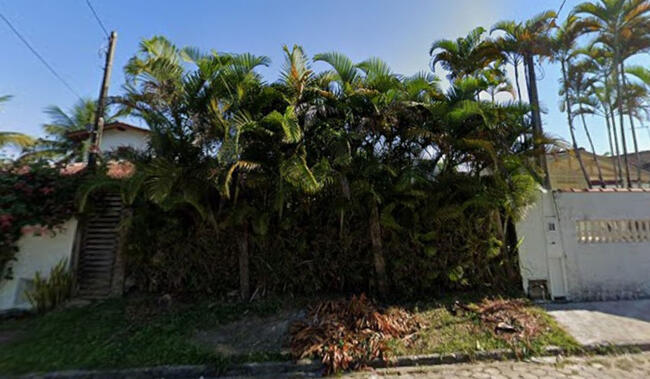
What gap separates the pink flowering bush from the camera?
535cm

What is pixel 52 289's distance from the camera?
5.36 meters

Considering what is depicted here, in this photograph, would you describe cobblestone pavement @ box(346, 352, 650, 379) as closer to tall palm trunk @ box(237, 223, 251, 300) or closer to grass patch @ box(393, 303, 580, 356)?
grass patch @ box(393, 303, 580, 356)

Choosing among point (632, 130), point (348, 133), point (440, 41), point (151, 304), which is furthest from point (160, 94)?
point (632, 130)

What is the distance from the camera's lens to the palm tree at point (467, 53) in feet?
19.0

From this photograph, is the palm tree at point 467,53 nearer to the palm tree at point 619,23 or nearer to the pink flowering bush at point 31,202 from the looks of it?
the palm tree at point 619,23

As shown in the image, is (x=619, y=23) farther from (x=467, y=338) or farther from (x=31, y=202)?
(x=31, y=202)

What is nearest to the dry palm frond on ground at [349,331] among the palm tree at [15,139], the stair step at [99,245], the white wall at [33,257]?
the stair step at [99,245]

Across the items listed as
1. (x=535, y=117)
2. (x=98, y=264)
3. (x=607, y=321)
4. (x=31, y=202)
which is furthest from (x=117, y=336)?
(x=535, y=117)

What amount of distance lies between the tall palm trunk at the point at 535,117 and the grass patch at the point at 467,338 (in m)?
2.72

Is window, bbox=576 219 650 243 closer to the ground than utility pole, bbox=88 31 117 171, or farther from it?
closer to the ground

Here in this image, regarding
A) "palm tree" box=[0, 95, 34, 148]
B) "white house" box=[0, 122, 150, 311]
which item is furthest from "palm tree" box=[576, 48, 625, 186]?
"palm tree" box=[0, 95, 34, 148]

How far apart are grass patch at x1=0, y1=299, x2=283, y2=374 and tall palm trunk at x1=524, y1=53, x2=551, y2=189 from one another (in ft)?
18.1

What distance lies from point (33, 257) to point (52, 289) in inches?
36.0

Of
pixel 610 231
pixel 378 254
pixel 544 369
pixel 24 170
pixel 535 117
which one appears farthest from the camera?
pixel 24 170
